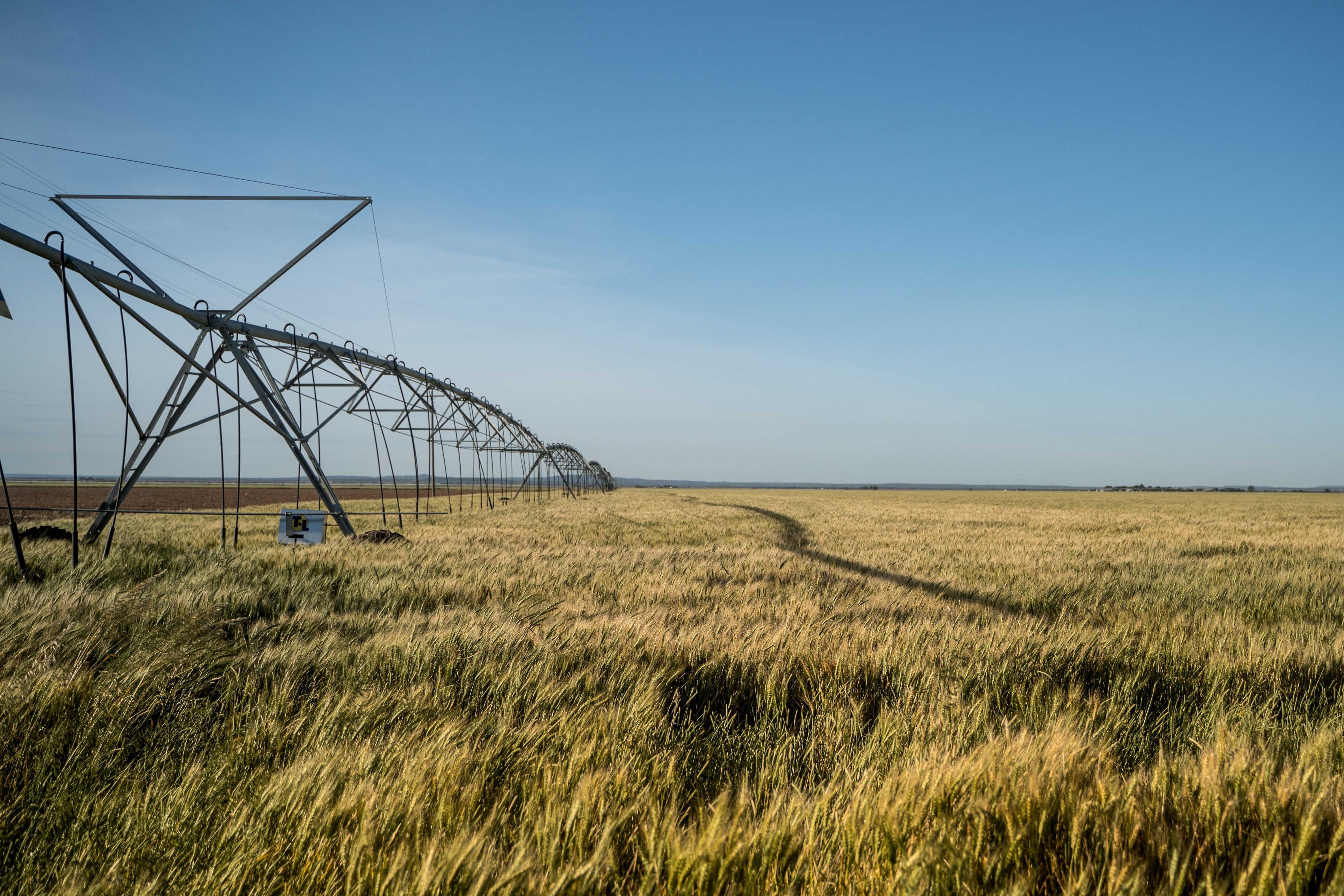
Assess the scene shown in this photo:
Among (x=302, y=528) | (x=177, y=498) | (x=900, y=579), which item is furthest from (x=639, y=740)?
(x=177, y=498)

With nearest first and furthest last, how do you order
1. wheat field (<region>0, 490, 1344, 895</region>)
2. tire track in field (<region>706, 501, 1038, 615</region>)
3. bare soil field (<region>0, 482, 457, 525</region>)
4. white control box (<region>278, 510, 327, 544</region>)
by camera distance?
wheat field (<region>0, 490, 1344, 895</region>) → tire track in field (<region>706, 501, 1038, 615</region>) → white control box (<region>278, 510, 327, 544</region>) → bare soil field (<region>0, 482, 457, 525</region>)

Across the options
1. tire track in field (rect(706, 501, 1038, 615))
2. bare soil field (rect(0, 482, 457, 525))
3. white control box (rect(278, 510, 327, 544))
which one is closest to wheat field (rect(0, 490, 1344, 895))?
tire track in field (rect(706, 501, 1038, 615))

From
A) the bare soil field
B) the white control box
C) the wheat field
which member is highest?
the white control box

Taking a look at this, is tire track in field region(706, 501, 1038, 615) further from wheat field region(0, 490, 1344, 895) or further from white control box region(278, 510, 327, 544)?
white control box region(278, 510, 327, 544)

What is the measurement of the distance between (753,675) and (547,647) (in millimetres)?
1179

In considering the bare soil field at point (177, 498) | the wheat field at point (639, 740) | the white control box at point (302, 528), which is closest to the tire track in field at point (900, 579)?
the wheat field at point (639, 740)

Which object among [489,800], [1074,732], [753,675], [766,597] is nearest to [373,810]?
[489,800]

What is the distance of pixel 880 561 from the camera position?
1068 cm

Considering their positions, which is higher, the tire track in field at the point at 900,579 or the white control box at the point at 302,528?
the white control box at the point at 302,528

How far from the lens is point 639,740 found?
2.30m

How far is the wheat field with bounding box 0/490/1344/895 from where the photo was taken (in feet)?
→ 4.72

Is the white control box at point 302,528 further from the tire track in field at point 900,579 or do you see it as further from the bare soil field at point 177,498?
the tire track in field at point 900,579

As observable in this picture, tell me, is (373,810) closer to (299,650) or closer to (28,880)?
(28,880)

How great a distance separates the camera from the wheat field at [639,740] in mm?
1438
